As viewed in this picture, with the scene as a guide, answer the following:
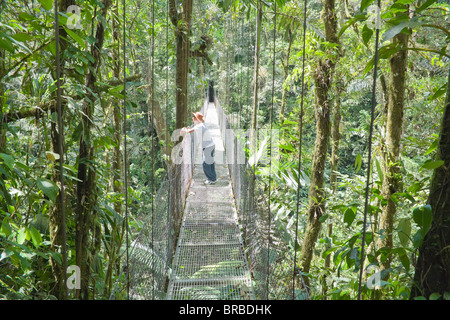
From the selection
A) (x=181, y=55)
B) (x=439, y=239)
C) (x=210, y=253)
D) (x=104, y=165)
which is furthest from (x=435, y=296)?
(x=181, y=55)

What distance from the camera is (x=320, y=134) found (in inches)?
104

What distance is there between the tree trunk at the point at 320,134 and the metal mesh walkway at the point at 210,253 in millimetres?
472

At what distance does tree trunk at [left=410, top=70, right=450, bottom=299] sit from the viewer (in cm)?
75

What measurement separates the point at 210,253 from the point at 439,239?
2267mm

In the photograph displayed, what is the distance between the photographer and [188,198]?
401cm

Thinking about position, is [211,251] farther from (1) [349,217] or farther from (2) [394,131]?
(1) [349,217]

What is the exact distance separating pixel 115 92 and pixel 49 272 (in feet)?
2.57

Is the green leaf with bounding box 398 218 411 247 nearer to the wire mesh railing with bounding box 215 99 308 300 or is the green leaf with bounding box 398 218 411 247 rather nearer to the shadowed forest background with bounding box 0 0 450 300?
the shadowed forest background with bounding box 0 0 450 300

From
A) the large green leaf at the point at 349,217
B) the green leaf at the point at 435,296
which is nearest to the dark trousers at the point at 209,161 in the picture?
the large green leaf at the point at 349,217

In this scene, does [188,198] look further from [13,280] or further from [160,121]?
[13,280]

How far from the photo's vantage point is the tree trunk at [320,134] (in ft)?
8.41

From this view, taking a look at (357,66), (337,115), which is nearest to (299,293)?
(357,66)
